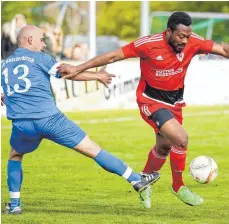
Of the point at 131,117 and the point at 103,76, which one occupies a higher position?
the point at 103,76

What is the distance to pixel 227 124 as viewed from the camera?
21.5 m

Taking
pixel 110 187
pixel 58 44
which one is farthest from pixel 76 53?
pixel 110 187

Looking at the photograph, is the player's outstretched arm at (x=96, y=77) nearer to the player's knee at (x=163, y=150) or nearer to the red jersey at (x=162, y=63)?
the red jersey at (x=162, y=63)

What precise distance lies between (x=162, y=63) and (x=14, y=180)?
6.71 ft

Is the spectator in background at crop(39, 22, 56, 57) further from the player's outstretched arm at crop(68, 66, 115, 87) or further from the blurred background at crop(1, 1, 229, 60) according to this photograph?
the player's outstretched arm at crop(68, 66, 115, 87)

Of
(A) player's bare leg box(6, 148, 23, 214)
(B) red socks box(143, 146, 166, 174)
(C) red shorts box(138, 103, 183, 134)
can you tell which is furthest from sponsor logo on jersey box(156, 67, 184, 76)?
(A) player's bare leg box(6, 148, 23, 214)

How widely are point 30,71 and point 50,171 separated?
478 centimetres

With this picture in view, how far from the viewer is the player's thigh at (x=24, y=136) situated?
32.4 feet

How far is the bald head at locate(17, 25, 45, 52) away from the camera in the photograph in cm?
1001

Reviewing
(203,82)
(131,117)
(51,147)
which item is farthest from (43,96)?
(203,82)

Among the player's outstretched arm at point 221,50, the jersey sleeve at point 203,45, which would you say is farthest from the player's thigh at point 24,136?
the player's outstretched arm at point 221,50

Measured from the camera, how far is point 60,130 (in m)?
9.88

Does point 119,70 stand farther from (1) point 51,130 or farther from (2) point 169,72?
(1) point 51,130

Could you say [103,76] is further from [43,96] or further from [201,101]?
[201,101]
